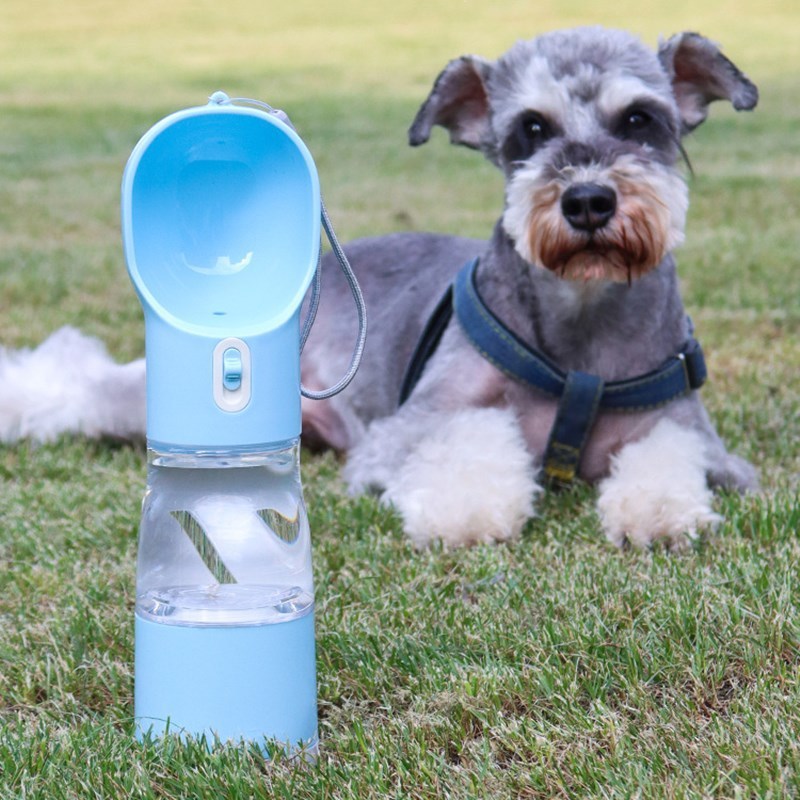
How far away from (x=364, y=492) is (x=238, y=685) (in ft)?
6.82

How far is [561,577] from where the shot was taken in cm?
352

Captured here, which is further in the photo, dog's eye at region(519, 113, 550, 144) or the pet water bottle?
dog's eye at region(519, 113, 550, 144)

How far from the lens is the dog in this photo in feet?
13.6

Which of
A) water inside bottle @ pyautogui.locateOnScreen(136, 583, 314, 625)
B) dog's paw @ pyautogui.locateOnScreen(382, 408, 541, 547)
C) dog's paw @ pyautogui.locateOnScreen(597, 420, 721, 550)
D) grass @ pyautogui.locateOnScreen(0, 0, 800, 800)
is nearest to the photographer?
grass @ pyautogui.locateOnScreen(0, 0, 800, 800)

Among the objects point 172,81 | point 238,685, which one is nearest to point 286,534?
point 238,685

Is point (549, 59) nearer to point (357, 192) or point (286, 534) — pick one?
point (286, 534)

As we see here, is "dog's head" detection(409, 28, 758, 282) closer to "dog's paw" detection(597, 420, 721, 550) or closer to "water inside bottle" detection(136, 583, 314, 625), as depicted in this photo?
"dog's paw" detection(597, 420, 721, 550)

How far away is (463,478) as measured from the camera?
4336 mm

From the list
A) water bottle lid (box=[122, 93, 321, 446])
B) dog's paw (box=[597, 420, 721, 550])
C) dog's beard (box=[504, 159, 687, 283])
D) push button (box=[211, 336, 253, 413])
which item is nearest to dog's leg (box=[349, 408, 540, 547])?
dog's paw (box=[597, 420, 721, 550])

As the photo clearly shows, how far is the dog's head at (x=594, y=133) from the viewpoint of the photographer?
13.6 ft

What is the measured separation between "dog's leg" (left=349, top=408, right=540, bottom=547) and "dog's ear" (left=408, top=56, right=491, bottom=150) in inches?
44.2

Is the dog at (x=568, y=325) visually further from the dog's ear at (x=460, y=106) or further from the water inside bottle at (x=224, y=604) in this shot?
the water inside bottle at (x=224, y=604)

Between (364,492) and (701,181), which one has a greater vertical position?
(364,492)

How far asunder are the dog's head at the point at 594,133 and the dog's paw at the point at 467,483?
2.09ft
